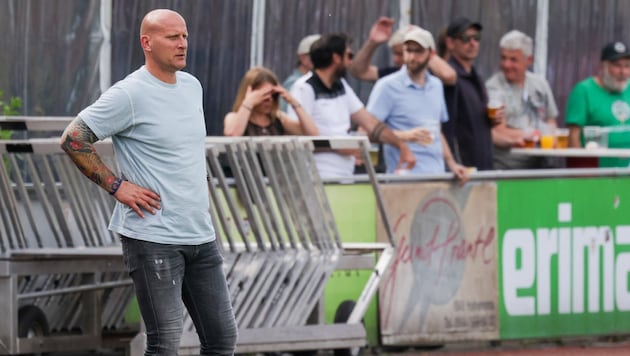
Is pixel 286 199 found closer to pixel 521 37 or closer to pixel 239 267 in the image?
pixel 239 267

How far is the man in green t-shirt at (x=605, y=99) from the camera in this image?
13734 mm

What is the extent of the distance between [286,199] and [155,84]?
10.0ft

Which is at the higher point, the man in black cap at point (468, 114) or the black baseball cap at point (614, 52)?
the black baseball cap at point (614, 52)

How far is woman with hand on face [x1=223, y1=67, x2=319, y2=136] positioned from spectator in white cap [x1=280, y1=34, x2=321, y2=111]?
162 centimetres

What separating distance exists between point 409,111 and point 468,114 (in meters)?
0.91

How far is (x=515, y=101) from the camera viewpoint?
13578 mm

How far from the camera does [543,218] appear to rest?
11664 mm

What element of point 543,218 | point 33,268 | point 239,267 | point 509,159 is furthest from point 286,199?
point 509,159

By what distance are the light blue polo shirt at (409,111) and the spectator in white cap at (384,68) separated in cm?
44

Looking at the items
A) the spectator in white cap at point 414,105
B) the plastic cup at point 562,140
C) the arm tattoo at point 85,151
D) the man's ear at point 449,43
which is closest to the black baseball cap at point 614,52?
the plastic cup at point 562,140

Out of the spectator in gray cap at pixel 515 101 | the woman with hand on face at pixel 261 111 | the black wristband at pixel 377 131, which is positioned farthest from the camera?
the spectator in gray cap at pixel 515 101

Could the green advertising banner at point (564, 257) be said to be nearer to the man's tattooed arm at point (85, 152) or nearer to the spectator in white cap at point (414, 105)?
the spectator in white cap at point (414, 105)

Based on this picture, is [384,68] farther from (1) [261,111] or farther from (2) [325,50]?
(1) [261,111]

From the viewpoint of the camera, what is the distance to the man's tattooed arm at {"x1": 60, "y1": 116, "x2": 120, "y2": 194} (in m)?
6.86
